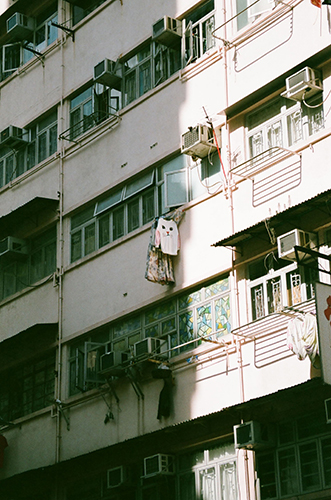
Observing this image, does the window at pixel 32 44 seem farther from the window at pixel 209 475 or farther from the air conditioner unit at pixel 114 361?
the window at pixel 209 475

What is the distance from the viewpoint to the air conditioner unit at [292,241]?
48.3 feet

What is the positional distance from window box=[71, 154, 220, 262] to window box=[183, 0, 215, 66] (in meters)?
2.22

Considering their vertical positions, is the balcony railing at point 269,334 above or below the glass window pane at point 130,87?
below

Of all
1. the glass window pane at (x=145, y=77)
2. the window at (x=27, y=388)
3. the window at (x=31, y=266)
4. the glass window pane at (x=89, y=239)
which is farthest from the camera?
the window at (x=31, y=266)

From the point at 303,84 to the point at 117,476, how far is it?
7.75 metres

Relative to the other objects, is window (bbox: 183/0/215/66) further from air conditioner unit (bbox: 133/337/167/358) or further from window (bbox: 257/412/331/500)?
window (bbox: 257/412/331/500)

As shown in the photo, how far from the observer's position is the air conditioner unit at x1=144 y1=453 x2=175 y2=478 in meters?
16.1

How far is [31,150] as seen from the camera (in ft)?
76.7


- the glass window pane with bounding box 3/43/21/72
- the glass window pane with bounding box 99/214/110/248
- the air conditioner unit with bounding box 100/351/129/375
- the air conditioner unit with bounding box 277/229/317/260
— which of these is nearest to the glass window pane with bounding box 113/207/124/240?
the glass window pane with bounding box 99/214/110/248

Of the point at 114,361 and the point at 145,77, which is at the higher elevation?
the point at 145,77

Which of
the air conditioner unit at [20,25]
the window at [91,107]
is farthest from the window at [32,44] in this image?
the window at [91,107]

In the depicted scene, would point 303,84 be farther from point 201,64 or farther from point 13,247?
point 13,247

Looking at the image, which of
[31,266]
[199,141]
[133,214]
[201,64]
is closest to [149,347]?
[133,214]

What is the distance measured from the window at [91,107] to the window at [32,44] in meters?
2.52
